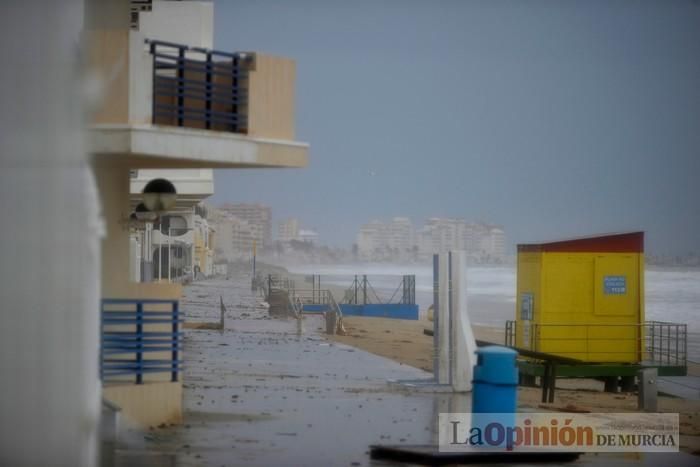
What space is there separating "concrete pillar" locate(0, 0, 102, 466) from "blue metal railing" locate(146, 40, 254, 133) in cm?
679

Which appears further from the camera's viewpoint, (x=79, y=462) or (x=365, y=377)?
(x=365, y=377)

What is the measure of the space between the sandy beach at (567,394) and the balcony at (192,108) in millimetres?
5418

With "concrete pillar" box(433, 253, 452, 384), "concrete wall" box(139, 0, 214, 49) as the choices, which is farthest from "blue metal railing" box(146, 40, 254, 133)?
"concrete wall" box(139, 0, 214, 49)

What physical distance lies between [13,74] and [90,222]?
902 millimetres

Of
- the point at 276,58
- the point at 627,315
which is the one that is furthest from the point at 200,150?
the point at 627,315

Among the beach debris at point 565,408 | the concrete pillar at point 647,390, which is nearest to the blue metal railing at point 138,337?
the beach debris at point 565,408

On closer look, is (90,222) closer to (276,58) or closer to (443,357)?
(276,58)

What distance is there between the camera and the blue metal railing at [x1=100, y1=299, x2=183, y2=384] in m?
13.1

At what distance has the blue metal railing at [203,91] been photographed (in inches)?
536

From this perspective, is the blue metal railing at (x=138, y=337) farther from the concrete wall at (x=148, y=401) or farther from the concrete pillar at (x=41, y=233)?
the concrete pillar at (x=41, y=233)

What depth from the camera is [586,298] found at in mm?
20422

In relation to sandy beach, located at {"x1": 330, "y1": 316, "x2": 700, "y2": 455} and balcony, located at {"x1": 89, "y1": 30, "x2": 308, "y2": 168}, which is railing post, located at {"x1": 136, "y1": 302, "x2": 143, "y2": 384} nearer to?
balcony, located at {"x1": 89, "y1": 30, "x2": 308, "y2": 168}

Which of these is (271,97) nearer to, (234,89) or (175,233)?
(234,89)

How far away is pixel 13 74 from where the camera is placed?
6.51 m
